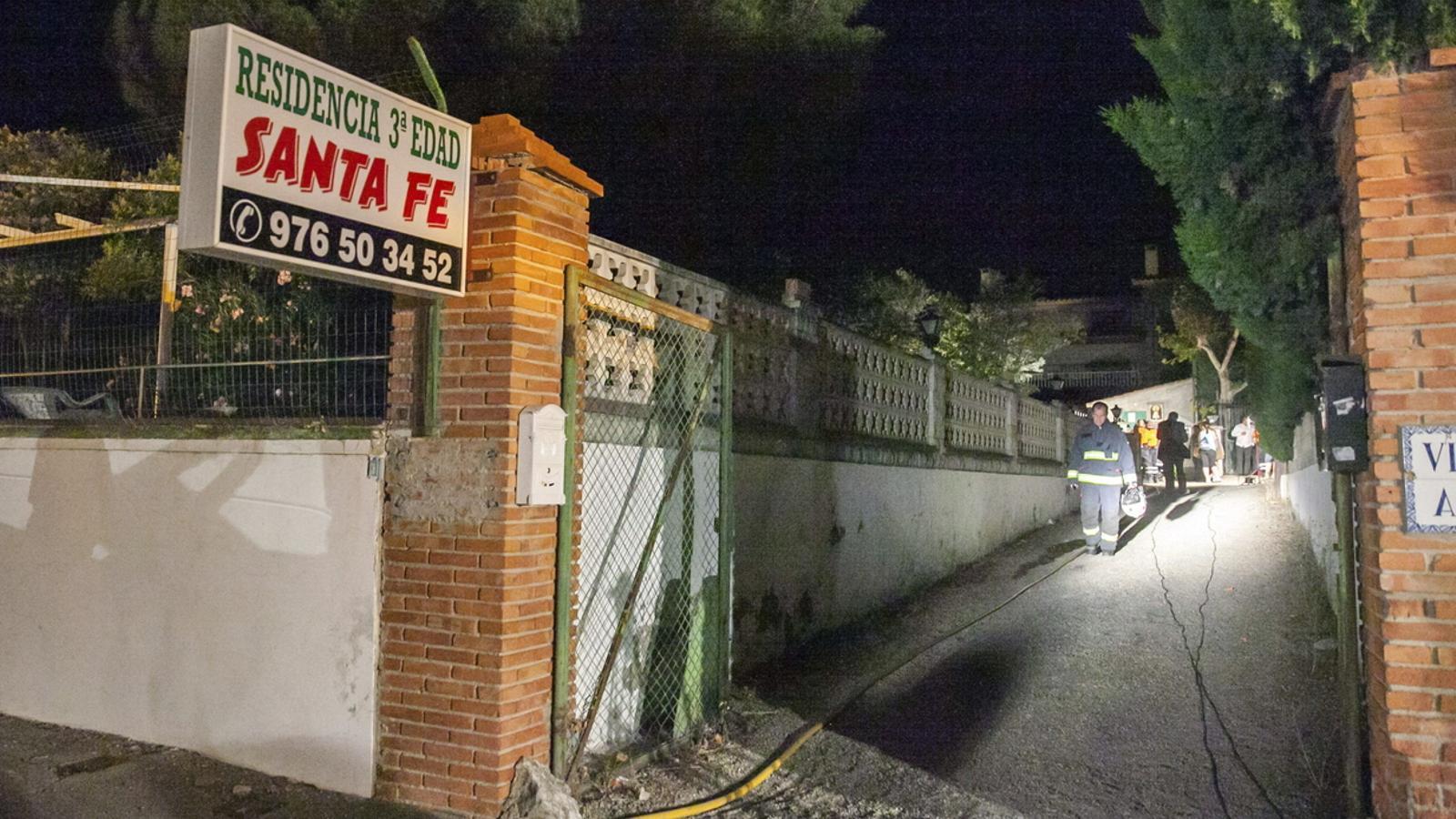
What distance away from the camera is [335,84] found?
13.3 feet

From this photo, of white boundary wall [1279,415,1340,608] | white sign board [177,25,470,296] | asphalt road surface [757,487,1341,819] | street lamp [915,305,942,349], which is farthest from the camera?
street lamp [915,305,942,349]

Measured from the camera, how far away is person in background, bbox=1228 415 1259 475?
18875mm

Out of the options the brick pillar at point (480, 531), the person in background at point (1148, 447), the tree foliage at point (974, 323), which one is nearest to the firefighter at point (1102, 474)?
the tree foliage at point (974, 323)

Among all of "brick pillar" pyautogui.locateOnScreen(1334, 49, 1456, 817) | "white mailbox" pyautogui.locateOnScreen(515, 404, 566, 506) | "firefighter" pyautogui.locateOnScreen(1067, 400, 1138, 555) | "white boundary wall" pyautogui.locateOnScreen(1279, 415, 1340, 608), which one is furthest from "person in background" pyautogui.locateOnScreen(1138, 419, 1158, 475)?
"white mailbox" pyautogui.locateOnScreen(515, 404, 566, 506)

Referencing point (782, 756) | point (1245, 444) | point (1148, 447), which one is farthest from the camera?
point (1245, 444)

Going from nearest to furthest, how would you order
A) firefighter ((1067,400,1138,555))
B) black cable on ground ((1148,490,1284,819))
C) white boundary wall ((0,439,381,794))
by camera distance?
1. white boundary wall ((0,439,381,794))
2. black cable on ground ((1148,490,1284,819))
3. firefighter ((1067,400,1138,555))

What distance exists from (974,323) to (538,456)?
765 inches

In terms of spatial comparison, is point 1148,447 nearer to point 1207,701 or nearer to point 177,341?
point 1207,701

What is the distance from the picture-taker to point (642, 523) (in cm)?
558

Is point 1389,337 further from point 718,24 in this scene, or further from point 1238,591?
point 718,24

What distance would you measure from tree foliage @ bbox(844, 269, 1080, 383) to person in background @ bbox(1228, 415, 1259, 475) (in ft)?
14.2

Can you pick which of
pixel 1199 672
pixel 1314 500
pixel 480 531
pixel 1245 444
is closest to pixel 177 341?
pixel 480 531

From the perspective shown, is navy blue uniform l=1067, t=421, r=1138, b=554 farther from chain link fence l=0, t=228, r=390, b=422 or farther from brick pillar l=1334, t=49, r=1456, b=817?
chain link fence l=0, t=228, r=390, b=422

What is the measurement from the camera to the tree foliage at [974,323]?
17125 millimetres
